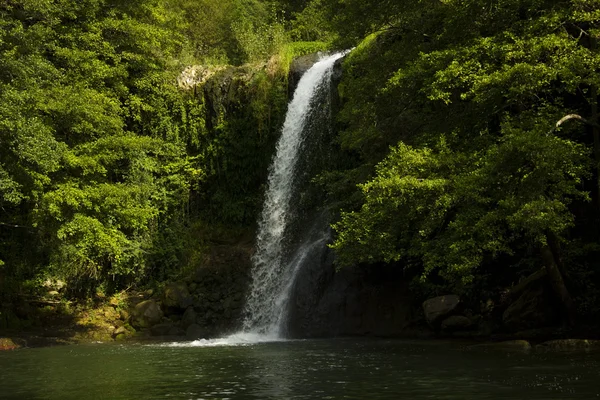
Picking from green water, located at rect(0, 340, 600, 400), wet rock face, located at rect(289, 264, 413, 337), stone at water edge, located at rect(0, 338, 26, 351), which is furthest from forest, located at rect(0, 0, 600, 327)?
stone at water edge, located at rect(0, 338, 26, 351)

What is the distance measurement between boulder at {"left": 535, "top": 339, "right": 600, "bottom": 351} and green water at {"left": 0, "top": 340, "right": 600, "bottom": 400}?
1044mm

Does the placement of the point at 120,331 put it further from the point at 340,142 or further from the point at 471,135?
the point at 471,135

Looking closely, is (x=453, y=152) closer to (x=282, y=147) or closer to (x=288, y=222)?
(x=288, y=222)

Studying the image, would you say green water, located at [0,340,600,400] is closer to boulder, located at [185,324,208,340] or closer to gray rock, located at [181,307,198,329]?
boulder, located at [185,324,208,340]

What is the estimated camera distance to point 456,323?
18969mm

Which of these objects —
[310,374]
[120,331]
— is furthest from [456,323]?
[120,331]

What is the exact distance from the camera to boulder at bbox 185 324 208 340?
23188mm

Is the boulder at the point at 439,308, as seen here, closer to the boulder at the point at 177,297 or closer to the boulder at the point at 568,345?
the boulder at the point at 568,345

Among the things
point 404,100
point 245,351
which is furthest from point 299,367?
point 404,100

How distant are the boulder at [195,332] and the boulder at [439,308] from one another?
833 centimetres

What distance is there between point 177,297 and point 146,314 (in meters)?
1.39

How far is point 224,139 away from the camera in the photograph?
3064cm

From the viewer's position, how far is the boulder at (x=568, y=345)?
1466cm

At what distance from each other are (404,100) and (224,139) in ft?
44.1
